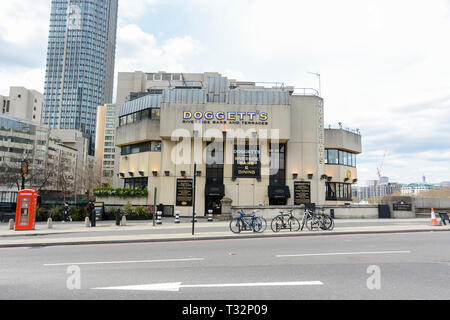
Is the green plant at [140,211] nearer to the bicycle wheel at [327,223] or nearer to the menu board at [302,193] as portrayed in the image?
the menu board at [302,193]

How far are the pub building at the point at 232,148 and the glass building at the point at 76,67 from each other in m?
148

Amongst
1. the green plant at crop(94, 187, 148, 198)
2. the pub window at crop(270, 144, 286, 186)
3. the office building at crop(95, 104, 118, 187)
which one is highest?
the office building at crop(95, 104, 118, 187)

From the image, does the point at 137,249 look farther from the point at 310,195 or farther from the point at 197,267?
the point at 310,195

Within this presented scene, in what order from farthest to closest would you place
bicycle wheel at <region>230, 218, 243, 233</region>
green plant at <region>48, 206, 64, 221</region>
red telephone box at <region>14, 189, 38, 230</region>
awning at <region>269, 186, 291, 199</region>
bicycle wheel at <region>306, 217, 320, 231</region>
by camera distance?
awning at <region>269, 186, 291, 199</region>
green plant at <region>48, 206, 64, 221</region>
red telephone box at <region>14, 189, 38, 230</region>
bicycle wheel at <region>306, 217, 320, 231</region>
bicycle wheel at <region>230, 218, 243, 233</region>

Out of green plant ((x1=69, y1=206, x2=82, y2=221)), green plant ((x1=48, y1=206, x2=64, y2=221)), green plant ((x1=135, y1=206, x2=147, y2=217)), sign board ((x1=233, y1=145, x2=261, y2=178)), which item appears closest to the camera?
green plant ((x1=48, y1=206, x2=64, y2=221))

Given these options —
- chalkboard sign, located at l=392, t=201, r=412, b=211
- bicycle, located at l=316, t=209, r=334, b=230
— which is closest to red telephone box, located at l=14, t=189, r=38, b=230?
bicycle, located at l=316, t=209, r=334, b=230

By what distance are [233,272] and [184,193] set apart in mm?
22043

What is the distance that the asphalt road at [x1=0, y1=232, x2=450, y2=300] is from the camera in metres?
5.35

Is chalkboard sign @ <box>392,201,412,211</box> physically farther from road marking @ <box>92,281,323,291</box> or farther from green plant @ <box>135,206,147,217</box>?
road marking @ <box>92,281,323,291</box>

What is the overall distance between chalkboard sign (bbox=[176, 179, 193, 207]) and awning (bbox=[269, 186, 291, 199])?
796 centimetres

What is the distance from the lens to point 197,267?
749 cm

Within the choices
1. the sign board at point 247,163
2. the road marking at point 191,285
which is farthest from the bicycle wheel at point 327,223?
the sign board at point 247,163

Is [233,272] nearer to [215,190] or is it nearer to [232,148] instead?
[215,190]
